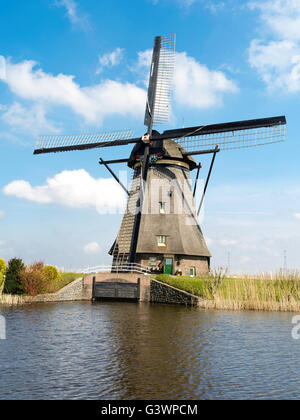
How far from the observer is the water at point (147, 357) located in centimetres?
790

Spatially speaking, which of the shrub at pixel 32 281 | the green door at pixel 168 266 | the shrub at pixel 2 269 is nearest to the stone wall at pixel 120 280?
the green door at pixel 168 266

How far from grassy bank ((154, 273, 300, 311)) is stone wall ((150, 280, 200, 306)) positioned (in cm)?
93

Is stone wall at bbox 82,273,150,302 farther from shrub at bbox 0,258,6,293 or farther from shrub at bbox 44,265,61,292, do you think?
shrub at bbox 0,258,6,293

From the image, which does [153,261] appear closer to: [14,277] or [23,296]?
[23,296]

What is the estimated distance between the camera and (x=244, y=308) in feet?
70.4

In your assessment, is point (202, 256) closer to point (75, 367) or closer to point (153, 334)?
point (153, 334)

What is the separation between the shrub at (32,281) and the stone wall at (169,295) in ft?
23.1

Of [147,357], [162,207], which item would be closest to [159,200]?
[162,207]

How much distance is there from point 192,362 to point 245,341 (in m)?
3.44

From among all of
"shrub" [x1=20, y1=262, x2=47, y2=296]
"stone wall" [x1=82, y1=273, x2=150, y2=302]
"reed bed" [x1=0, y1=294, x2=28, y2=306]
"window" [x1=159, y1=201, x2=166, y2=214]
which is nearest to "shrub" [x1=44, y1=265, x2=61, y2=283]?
"shrub" [x1=20, y1=262, x2=47, y2=296]

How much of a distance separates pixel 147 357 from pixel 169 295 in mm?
13947

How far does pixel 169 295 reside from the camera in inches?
962

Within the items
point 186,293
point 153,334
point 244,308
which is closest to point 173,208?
point 186,293
